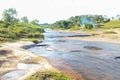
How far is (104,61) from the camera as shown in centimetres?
3394

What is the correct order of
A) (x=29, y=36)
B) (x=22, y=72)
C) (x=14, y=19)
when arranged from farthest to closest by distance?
(x=14, y=19), (x=29, y=36), (x=22, y=72)

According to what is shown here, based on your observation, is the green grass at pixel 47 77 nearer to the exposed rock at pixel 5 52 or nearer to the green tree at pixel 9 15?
the exposed rock at pixel 5 52

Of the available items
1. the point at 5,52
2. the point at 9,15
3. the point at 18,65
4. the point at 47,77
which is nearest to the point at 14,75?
the point at 47,77

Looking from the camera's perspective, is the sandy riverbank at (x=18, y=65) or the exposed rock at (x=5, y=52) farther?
the exposed rock at (x=5, y=52)

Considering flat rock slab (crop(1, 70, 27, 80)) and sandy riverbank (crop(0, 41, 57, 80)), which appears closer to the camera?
flat rock slab (crop(1, 70, 27, 80))

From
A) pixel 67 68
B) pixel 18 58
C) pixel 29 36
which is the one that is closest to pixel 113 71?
pixel 67 68

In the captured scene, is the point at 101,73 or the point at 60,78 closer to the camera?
the point at 60,78

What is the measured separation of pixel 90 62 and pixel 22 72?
470 inches

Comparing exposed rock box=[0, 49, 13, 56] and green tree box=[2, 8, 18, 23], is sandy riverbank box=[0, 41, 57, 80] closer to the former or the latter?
exposed rock box=[0, 49, 13, 56]

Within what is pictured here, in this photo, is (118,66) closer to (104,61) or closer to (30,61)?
(104,61)

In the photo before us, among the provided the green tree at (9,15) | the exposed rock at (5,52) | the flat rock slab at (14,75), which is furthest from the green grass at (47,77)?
the green tree at (9,15)

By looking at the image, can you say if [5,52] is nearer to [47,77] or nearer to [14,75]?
[14,75]

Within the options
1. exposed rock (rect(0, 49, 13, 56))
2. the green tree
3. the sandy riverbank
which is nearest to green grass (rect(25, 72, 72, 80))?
the sandy riverbank

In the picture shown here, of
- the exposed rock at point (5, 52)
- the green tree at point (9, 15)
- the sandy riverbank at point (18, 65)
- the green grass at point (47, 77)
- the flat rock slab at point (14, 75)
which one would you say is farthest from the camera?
the green tree at point (9, 15)
